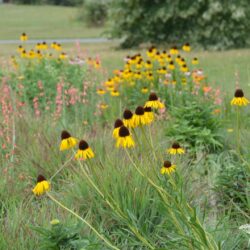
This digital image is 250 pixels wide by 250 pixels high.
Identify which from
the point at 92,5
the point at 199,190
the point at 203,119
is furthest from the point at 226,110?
the point at 92,5

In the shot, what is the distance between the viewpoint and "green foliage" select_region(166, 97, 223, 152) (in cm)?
614

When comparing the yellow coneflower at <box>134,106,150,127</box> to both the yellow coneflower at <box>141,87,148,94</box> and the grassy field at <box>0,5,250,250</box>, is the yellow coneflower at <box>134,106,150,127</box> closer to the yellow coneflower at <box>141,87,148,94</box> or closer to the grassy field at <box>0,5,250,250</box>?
the grassy field at <box>0,5,250,250</box>

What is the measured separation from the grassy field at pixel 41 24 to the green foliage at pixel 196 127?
54.4ft

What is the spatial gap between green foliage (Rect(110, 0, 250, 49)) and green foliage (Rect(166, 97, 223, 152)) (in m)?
10.9

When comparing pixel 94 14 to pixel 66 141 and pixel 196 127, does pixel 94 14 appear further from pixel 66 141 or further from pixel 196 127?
pixel 66 141

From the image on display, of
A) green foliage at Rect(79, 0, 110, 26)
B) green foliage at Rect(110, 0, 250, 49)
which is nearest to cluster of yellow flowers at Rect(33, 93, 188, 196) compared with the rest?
green foliage at Rect(110, 0, 250, 49)

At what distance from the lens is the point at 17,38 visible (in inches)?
1058

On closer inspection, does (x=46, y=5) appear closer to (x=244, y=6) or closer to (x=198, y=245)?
(x=244, y=6)

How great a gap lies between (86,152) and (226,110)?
4.17 meters

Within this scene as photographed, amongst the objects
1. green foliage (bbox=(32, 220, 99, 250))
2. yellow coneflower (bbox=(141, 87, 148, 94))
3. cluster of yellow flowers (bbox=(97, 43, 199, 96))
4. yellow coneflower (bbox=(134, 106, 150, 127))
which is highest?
yellow coneflower (bbox=(134, 106, 150, 127))

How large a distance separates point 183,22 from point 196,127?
40.4ft

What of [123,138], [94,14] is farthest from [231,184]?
[94,14]

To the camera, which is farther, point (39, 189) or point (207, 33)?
point (207, 33)

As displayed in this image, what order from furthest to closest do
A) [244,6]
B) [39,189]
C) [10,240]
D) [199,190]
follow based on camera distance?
[244,6] < [199,190] < [10,240] < [39,189]
